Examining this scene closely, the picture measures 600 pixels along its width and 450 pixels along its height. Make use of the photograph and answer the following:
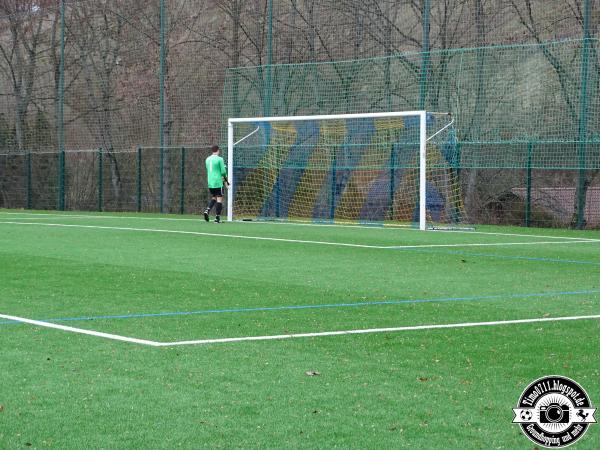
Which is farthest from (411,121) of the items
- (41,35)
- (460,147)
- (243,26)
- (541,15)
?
(41,35)

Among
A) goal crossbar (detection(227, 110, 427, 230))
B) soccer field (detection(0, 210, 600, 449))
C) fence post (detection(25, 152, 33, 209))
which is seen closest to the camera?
soccer field (detection(0, 210, 600, 449))

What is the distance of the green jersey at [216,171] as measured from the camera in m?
27.9

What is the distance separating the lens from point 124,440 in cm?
612

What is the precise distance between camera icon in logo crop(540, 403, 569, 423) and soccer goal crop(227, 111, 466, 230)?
20326 mm

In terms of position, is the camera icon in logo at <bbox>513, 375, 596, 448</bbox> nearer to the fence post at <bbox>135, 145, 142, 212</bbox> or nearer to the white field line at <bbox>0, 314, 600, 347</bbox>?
the white field line at <bbox>0, 314, 600, 347</bbox>

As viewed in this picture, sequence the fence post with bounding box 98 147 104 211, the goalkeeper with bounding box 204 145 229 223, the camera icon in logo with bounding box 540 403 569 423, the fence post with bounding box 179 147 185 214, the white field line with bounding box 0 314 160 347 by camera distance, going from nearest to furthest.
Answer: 1. the camera icon in logo with bounding box 540 403 569 423
2. the white field line with bounding box 0 314 160 347
3. the goalkeeper with bounding box 204 145 229 223
4. the fence post with bounding box 179 147 185 214
5. the fence post with bounding box 98 147 104 211

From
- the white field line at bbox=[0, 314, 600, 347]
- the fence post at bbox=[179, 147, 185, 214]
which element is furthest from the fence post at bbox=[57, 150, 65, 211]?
the white field line at bbox=[0, 314, 600, 347]

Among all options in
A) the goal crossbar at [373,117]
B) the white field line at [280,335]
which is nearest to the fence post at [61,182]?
the goal crossbar at [373,117]

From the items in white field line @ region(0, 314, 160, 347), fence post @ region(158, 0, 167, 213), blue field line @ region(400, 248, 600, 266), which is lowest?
blue field line @ region(400, 248, 600, 266)

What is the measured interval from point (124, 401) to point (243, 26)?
A: 28.3 m

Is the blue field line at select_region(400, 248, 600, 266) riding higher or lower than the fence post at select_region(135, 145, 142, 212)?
lower

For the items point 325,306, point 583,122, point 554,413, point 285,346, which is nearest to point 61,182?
point 583,122

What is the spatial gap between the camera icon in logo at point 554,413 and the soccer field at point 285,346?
343mm

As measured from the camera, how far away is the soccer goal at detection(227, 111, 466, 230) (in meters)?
27.3
